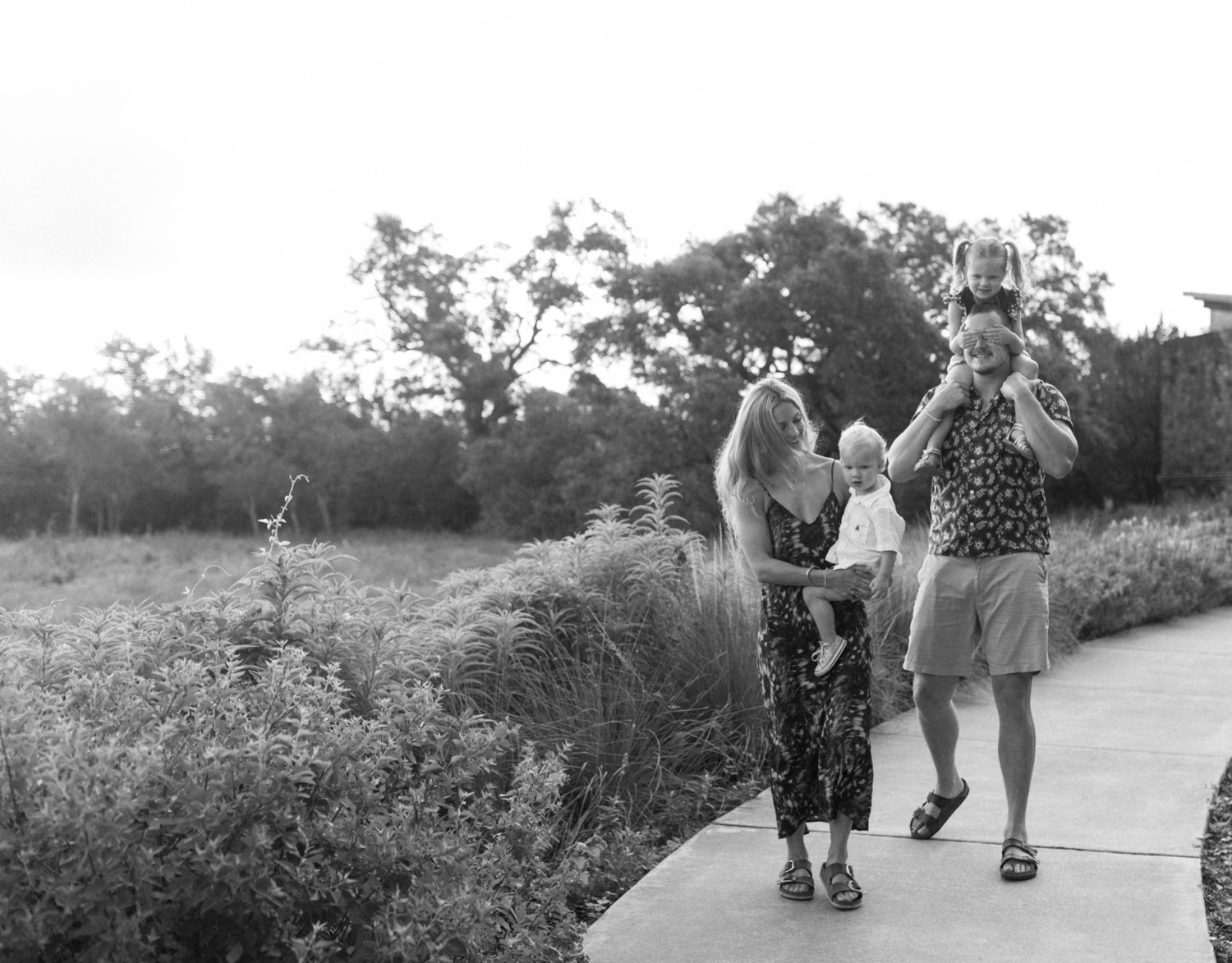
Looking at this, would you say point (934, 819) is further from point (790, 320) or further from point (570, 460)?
point (570, 460)

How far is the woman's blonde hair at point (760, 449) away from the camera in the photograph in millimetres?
4297

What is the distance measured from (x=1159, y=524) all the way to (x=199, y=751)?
15.6 metres

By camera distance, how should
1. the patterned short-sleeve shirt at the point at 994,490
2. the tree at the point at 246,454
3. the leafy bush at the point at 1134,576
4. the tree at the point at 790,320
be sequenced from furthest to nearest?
the tree at the point at 246,454 → the tree at the point at 790,320 → the leafy bush at the point at 1134,576 → the patterned short-sleeve shirt at the point at 994,490

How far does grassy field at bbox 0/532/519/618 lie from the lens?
33531mm

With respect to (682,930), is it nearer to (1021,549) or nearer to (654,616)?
(1021,549)

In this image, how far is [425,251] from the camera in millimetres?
55844

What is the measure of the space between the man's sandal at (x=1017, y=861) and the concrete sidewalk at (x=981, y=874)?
0.04 m

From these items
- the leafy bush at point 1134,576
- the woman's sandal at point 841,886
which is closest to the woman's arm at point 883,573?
the woman's sandal at point 841,886

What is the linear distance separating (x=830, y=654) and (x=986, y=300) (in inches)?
57.1

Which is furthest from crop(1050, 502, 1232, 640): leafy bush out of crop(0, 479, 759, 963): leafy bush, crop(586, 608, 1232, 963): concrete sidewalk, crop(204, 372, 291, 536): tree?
crop(204, 372, 291, 536): tree

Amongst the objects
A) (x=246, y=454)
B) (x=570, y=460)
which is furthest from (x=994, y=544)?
(x=246, y=454)

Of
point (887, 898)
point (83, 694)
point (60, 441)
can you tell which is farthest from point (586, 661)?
point (60, 441)

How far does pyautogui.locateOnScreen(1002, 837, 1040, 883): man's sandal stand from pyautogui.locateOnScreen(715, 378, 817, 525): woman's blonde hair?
4.80 feet

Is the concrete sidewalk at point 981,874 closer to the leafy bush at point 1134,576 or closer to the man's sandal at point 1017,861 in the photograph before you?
the man's sandal at point 1017,861
